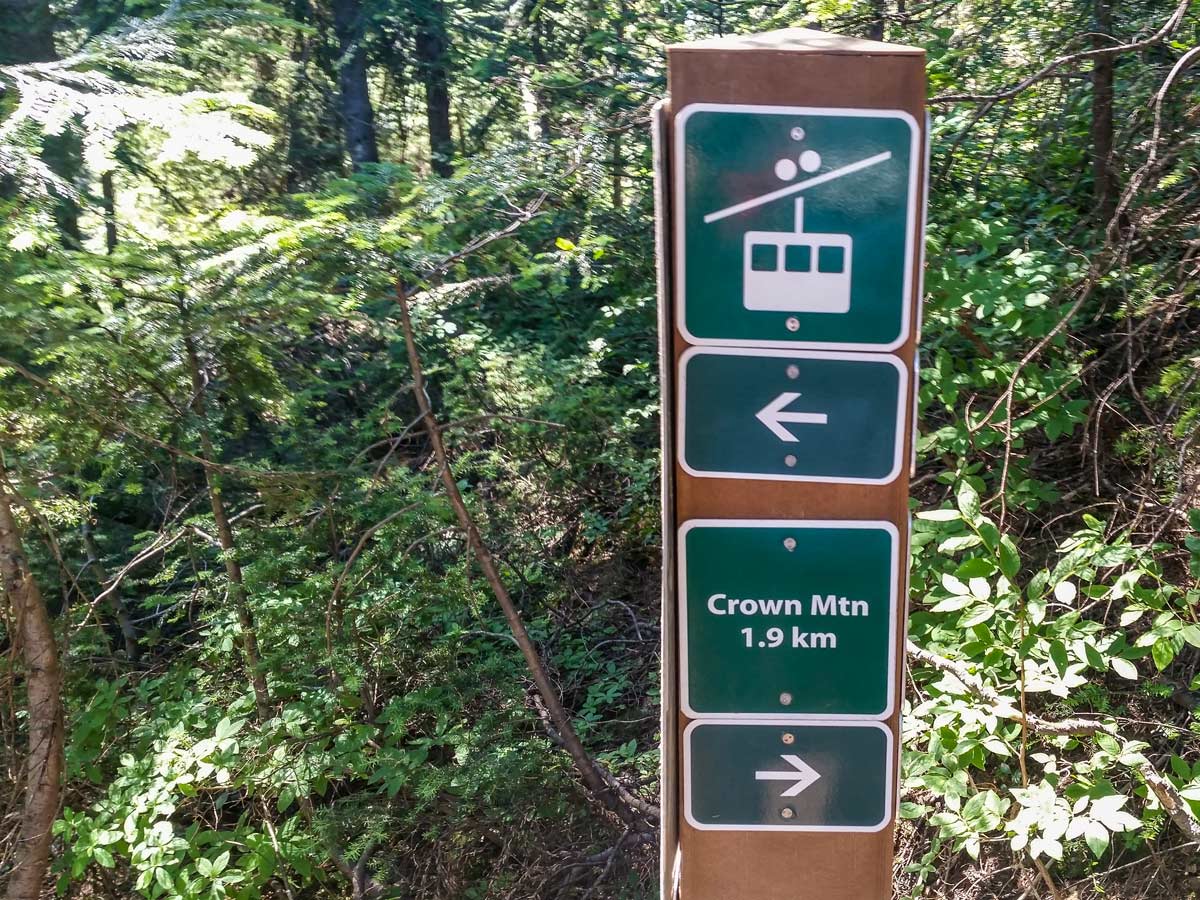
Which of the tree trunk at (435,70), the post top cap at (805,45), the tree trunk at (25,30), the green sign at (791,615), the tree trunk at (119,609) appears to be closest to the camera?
the post top cap at (805,45)

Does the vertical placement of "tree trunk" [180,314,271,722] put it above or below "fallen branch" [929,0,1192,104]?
below

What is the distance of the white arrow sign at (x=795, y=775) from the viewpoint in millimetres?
1479

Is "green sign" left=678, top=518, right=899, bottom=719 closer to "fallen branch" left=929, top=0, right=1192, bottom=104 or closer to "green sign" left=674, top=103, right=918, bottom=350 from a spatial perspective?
"green sign" left=674, top=103, right=918, bottom=350

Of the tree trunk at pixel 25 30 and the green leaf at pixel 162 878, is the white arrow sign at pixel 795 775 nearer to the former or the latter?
the green leaf at pixel 162 878

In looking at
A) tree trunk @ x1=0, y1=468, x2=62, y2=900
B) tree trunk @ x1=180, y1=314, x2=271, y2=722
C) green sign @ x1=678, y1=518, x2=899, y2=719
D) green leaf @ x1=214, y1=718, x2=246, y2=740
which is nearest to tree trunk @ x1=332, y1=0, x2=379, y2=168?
tree trunk @ x1=180, y1=314, x2=271, y2=722

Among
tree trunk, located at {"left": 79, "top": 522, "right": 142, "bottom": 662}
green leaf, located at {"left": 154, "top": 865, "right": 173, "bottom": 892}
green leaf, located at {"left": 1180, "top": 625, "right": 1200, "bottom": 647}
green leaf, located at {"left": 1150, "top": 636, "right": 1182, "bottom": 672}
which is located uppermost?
green leaf, located at {"left": 1180, "top": 625, "right": 1200, "bottom": 647}

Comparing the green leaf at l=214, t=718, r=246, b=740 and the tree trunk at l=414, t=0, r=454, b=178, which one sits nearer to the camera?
the green leaf at l=214, t=718, r=246, b=740

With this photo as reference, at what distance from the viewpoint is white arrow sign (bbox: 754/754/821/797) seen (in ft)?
4.85

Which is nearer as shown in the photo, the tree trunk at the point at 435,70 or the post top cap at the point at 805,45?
the post top cap at the point at 805,45

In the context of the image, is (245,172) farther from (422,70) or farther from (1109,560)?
(1109,560)

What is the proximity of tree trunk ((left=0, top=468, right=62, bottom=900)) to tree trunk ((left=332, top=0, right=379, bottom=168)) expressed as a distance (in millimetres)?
4734

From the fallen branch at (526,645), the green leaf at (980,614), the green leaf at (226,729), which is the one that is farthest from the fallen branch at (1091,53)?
the green leaf at (226,729)

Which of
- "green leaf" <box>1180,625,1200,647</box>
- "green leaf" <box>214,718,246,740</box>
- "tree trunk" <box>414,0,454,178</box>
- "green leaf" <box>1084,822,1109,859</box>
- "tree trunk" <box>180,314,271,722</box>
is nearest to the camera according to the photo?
"green leaf" <box>1084,822,1109,859</box>

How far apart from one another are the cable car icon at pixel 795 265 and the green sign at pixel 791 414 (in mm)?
82
